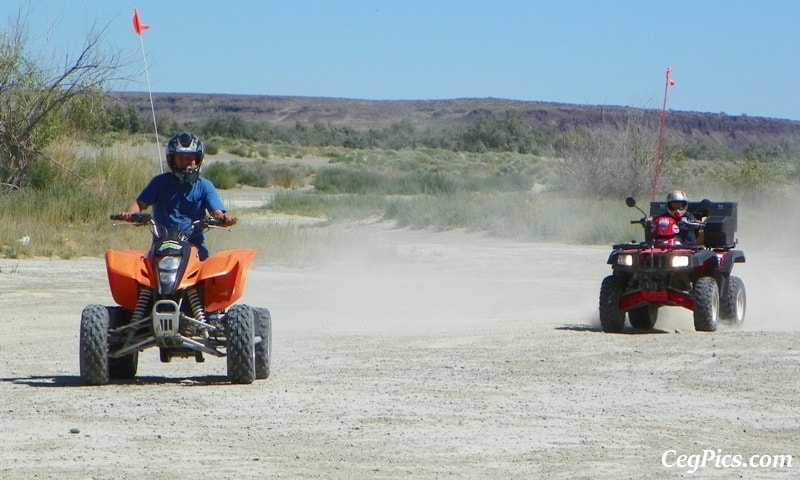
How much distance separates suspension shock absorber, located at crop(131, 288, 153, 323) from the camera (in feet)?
32.1

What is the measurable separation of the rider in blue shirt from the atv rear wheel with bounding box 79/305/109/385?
82cm

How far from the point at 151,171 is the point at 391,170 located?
3853 cm

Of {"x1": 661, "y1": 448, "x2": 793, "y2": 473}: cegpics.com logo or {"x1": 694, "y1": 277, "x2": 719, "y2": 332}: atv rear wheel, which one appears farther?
{"x1": 694, "y1": 277, "x2": 719, "y2": 332}: atv rear wheel

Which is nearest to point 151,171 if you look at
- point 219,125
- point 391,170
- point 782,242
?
point 782,242

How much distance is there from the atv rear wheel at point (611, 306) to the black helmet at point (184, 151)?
582cm

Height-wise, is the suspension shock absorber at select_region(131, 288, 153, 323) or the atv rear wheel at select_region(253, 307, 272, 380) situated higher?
the suspension shock absorber at select_region(131, 288, 153, 323)

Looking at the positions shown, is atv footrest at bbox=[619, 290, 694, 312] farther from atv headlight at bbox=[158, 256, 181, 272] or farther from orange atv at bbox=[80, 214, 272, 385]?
atv headlight at bbox=[158, 256, 181, 272]

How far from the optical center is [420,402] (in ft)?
30.6

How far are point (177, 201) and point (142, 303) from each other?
85 centimetres

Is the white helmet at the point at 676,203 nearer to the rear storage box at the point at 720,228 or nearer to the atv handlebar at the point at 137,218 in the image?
the rear storage box at the point at 720,228

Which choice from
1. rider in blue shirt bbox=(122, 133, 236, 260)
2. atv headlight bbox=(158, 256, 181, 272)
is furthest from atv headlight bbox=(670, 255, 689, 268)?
atv headlight bbox=(158, 256, 181, 272)

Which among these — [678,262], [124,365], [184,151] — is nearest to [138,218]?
[184,151]

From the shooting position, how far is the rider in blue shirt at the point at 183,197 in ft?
32.9

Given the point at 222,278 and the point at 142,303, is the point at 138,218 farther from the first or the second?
the point at 222,278
